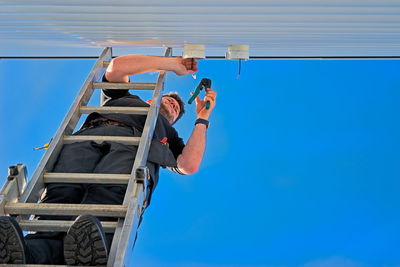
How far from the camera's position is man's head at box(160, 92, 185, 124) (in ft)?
12.6

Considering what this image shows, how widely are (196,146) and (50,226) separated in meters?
1.35

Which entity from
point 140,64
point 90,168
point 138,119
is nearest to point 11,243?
point 90,168

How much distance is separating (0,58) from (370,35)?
3.14 m

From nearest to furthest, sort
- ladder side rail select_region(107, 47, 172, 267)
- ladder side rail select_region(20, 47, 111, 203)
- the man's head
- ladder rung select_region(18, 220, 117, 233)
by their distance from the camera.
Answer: ladder side rail select_region(107, 47, 172, 267) < ladder rung select_region(18, 220, 117, 233) < ladder side rail select_region(20, 47, 111, 203) < the man's head

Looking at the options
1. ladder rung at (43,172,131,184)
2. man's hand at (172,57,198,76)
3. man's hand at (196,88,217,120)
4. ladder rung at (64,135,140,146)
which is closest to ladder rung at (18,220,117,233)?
ladder rung at (43,172,131,184)

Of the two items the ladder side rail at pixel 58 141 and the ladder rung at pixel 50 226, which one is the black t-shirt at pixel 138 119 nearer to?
the ladder side rail at pixel 58 141

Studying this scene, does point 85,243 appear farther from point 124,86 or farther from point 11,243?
point 124,86

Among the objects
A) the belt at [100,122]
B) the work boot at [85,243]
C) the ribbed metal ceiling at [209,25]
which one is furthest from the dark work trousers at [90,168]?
the ribbed metal ceiling at [209,25]

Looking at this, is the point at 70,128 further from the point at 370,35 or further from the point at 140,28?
the point at 370,35

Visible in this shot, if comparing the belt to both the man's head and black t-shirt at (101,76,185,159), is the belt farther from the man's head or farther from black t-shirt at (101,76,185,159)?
the man's head

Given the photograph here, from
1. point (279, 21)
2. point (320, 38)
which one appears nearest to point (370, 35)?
point (320, 38)

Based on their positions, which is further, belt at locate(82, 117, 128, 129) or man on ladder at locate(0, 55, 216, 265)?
belt at locate(82, 117, 128, 129)

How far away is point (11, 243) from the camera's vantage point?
6.15 ft

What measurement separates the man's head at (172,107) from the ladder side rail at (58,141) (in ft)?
1.78
